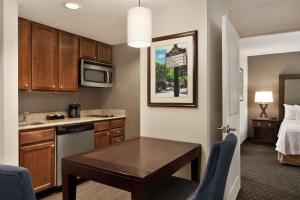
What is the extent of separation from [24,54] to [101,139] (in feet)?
5.41

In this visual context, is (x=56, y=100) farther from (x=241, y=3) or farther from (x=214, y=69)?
(x=241, y=3)

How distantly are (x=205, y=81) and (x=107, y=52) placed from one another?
250 cm

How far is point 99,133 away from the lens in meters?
3.31

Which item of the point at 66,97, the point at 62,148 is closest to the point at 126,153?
the point at 62,148

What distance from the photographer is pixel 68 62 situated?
10.6ft

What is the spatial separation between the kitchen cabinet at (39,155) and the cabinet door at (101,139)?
2.39ft

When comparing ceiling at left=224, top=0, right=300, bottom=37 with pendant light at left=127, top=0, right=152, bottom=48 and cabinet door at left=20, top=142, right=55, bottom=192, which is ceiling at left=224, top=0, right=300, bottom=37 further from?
cabinet door at left=20, top=142, right=55, bottom=192

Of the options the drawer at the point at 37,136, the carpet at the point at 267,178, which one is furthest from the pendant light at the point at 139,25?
the carpet at the point at 267,178

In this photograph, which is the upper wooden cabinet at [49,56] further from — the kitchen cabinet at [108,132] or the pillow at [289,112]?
the pillow at [289,112]

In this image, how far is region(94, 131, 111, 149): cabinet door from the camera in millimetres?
3270

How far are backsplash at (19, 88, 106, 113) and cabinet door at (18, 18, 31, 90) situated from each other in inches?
13.9

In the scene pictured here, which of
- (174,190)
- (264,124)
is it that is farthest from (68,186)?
(264,124)

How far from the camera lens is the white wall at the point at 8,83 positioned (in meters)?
2.11

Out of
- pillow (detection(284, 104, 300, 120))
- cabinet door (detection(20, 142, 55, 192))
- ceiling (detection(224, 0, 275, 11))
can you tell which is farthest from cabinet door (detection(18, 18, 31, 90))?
pillow (detection(284, 104, 300, 120))
